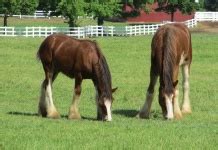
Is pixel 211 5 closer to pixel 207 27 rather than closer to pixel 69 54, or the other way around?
pixel 207 27

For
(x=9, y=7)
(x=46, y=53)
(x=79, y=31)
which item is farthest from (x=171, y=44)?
(x=9, y=7)

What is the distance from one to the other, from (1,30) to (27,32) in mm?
2317

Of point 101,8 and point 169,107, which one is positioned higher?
point 169,107

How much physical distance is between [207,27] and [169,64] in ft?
199

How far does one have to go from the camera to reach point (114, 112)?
17641mm

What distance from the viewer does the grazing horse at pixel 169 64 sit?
15.0 metres

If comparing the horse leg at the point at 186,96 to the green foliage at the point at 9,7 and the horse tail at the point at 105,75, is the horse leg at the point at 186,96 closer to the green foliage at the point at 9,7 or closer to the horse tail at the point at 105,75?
the horse tail at the point at 105,75

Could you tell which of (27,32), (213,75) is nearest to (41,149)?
(213,75)

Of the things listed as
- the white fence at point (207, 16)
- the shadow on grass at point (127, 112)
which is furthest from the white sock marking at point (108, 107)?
the white fence at point (207, 16)

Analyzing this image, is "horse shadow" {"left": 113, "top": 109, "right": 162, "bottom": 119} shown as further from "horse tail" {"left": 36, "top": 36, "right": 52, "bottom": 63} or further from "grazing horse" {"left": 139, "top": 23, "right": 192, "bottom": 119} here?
"horse tail" {"left": 36, "top": 36, "right": 52, "bottom": 63}

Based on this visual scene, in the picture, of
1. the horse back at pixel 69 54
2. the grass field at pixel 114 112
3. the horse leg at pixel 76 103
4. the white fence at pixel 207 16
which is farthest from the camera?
the white fence at pixel 207 16

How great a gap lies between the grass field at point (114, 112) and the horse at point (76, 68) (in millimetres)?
372

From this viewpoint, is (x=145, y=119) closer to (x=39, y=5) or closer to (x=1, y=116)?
(x=1, y=116)

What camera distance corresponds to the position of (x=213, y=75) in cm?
3203
